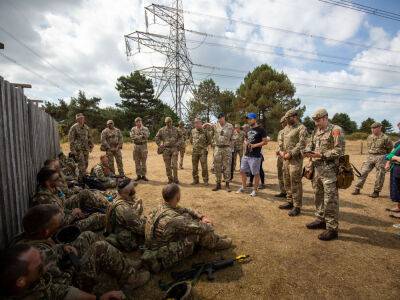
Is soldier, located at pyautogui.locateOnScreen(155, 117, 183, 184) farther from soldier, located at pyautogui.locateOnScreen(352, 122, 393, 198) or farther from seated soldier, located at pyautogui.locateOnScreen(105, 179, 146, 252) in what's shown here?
soldier, located at pyautogui.locateOnScreen(352, 122, 393, 198)

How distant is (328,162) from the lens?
13.6ft

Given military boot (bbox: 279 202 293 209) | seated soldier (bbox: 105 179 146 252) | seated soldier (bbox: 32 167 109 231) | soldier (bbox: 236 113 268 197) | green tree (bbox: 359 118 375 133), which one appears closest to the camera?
seated soldier (bbox: 105 179 146 252)

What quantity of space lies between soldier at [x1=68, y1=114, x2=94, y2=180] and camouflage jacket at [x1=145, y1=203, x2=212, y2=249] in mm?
5483

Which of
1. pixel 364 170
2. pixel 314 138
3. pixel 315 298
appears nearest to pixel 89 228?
pixel 315 298

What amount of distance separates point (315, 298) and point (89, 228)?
134 inches

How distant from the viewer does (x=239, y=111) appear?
1276 inches

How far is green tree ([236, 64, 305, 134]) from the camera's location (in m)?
29.8

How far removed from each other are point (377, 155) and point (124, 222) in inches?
276

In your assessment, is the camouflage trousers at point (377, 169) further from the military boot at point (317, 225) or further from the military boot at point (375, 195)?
the military boot at point (317, 225)

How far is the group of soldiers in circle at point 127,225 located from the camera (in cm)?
206

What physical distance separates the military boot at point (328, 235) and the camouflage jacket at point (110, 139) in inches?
266

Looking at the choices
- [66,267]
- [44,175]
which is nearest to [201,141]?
[44,175]

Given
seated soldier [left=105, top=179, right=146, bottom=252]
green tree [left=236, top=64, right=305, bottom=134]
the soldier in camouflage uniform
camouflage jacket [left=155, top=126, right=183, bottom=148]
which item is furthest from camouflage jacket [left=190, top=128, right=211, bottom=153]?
green tree [left=236, top=64, right=305, bottom=134]

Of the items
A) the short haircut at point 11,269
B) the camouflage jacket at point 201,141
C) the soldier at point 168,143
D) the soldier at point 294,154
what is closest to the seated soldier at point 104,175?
the soldier at point 168,143
